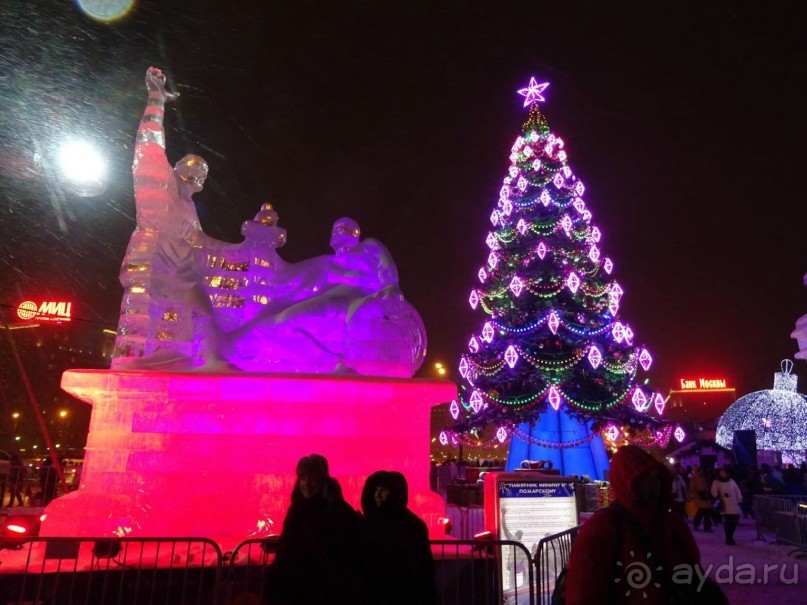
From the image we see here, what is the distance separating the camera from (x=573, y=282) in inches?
683

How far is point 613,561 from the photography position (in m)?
2.50

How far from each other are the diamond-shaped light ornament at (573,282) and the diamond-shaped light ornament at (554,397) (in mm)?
2916

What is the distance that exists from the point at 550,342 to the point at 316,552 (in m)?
15.8

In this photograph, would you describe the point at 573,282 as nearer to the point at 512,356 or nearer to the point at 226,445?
the point at 512,356

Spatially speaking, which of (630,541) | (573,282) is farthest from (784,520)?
(630,541)

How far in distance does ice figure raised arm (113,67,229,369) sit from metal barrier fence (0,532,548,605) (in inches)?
87.9

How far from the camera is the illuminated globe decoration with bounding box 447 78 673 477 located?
690 inches

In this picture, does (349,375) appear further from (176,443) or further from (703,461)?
(703,461)

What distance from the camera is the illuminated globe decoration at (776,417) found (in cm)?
2129

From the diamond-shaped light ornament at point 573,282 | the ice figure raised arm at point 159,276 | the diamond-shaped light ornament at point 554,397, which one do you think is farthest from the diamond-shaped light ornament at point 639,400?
the ice figure raised arm at point 159,276

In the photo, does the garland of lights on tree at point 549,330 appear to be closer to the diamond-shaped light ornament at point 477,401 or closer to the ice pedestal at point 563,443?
the diamond-shaped light ornament at point 477,401

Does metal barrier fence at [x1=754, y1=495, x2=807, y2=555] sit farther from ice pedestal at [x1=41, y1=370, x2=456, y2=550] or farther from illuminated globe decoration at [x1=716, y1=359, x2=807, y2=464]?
illuminated globe decoration at [x1=716, y1=359, x2=807, y2=464]

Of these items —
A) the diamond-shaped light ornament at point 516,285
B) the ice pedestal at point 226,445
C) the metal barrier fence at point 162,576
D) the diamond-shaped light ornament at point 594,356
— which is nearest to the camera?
the metal barrier fence at point 162,576

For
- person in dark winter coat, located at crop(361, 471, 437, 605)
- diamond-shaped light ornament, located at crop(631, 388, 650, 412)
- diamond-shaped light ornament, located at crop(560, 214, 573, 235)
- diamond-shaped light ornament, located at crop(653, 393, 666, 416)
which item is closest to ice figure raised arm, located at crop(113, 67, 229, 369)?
person in dark winter coat, located at crop(361, 471, 437, 605)
